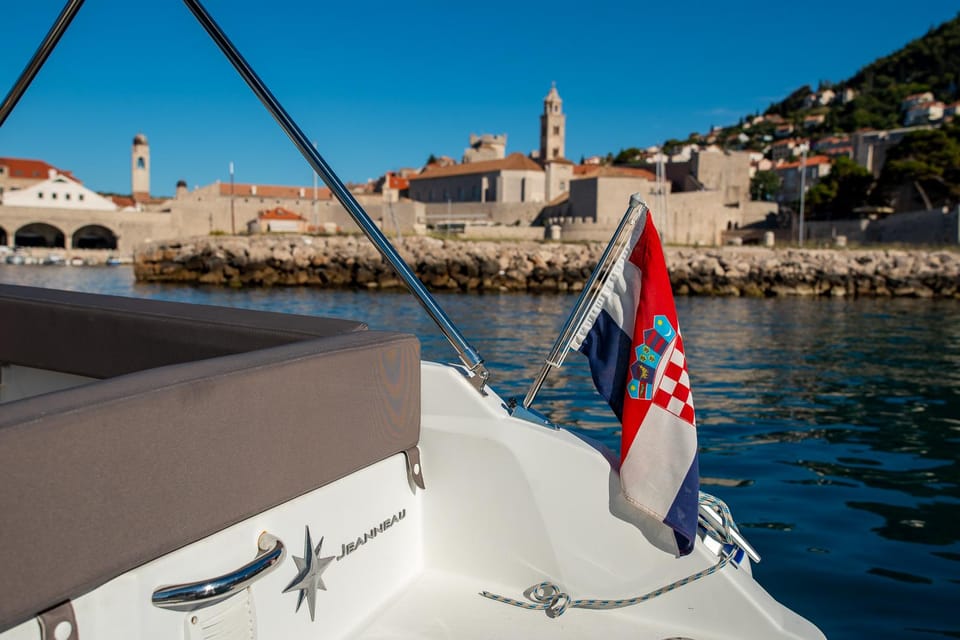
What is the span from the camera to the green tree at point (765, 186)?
8369 cm

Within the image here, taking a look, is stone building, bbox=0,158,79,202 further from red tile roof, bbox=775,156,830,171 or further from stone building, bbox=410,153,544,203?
red tile roof, bbox=775,156,830,171

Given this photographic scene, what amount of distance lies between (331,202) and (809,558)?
6871 cm

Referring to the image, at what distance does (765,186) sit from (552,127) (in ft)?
93.0

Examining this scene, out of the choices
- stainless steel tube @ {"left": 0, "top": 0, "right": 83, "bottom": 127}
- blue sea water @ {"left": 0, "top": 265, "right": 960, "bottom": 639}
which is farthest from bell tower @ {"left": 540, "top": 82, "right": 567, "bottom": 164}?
stainless steel tube @ {"left": 0, "top": 0, "right": 83, "bottom": 127}

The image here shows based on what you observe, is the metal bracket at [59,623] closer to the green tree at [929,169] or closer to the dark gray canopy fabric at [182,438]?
Result: the dark gray canopy fabric at [182,438]

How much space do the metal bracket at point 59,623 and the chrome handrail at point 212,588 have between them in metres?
0.14

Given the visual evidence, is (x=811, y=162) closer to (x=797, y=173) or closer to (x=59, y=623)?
(x=797, y=173)

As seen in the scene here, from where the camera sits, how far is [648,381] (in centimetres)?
181

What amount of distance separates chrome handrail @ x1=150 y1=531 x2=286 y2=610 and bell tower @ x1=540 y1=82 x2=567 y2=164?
245ft

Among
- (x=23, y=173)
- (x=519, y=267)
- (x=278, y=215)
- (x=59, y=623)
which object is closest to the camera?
(x=59, y=623)

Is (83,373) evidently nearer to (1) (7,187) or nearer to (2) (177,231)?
(2) (177,231)

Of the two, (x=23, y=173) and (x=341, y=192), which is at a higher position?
(x=23, y=173)

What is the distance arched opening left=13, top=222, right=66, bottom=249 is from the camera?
61.0 meters

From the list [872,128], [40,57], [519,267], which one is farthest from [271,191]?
[872,128]
